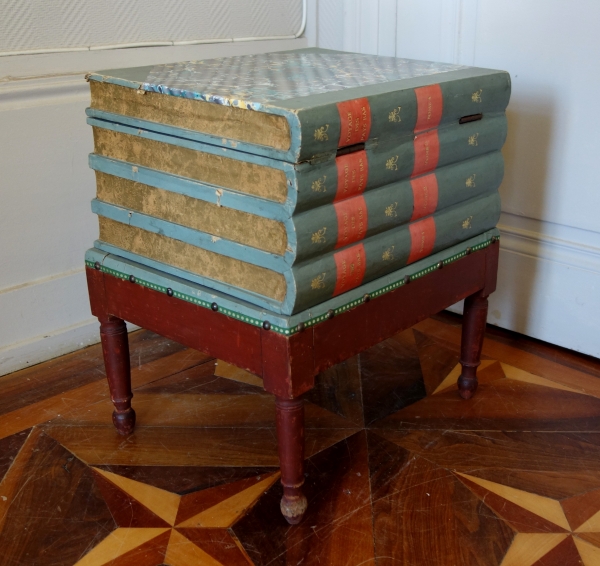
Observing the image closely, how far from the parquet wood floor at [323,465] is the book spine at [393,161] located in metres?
0.46

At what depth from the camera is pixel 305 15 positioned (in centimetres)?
180

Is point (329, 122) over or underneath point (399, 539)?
over

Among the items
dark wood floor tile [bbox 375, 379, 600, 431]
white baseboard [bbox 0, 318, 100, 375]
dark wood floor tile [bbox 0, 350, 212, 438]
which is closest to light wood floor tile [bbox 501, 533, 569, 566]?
dark wood floor tile [bbox 375, 379, 600, 431]

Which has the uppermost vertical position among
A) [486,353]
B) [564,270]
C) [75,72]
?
[75,72]

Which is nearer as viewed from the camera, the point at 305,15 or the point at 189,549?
the point at 189,549

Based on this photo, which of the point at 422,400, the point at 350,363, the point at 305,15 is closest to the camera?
the point at 422,400

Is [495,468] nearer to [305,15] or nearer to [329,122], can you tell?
[329,122]

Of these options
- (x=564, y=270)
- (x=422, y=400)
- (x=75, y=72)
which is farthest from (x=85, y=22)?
(x=564, y=270)

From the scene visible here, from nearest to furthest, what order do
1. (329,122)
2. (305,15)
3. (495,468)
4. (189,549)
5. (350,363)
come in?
1. (329,122)
2. (189,549)
3. (495,468)
4. (350,363)
5. (305,15)

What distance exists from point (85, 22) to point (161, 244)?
63 cm

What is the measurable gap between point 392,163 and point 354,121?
0.10 m

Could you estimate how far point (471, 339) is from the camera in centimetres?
133

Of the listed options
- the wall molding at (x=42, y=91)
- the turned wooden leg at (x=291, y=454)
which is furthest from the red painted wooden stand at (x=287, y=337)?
the wall molding at (x=42, y=91)

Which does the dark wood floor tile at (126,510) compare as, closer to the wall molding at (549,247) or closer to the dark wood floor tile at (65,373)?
the dark wood floor tile at (65,373)
